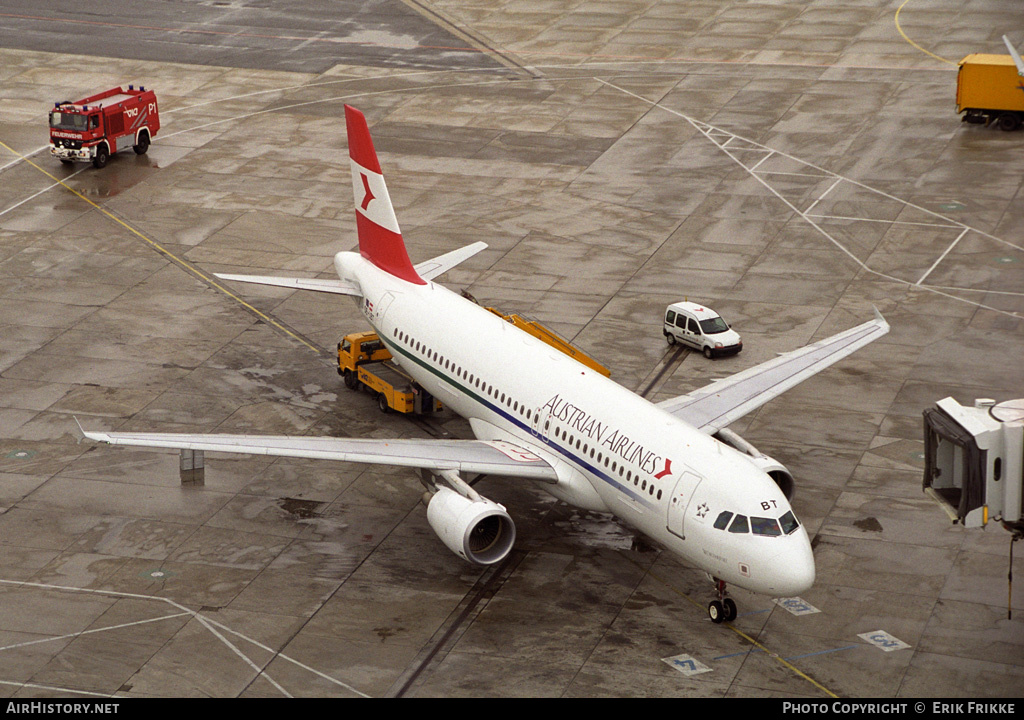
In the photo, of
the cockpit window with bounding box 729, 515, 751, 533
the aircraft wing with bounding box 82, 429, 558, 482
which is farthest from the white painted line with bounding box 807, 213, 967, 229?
the cockpit window with bounding box 729, 515, 751, 533

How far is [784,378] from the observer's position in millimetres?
46500

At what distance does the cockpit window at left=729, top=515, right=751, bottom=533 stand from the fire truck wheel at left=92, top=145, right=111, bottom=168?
49.4 meters

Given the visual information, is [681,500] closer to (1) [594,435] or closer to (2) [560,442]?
(1) [594,435]

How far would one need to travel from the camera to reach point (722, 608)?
127ft

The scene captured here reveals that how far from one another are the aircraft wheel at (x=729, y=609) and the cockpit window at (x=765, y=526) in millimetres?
3080

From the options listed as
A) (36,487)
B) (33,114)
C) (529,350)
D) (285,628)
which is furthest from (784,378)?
(33,114)

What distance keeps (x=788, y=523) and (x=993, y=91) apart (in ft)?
159

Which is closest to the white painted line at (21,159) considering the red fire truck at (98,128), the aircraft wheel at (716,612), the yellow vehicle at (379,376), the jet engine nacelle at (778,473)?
the red fire truck at (98,128)

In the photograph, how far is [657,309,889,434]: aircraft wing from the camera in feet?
147

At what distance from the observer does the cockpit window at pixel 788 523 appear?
120ft

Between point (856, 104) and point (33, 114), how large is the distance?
156 ft

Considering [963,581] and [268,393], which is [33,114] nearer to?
[268,393]

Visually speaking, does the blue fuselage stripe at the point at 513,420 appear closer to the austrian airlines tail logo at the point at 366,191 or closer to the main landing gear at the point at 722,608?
the main landing gear at the point at 722,608

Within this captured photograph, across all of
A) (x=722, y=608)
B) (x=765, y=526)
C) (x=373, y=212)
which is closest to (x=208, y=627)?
(x=722, y=608)
